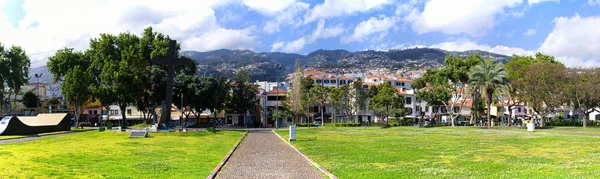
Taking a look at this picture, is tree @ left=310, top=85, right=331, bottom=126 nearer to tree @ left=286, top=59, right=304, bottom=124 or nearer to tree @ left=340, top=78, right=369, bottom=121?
tree @ left=286, top=59, right=304, bottom=124

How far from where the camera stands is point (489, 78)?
60.2 meters

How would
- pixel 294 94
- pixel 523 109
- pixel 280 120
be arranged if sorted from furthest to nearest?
pixel 523 109 → pixel 280 120 → pixel 294 94

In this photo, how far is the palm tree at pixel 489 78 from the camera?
5950 centimetres

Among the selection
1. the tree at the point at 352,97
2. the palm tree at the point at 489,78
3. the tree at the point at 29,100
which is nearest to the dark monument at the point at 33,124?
the tree at the point at 352,97

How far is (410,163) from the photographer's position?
15000mm

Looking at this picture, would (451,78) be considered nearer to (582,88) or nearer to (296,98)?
(582,88)

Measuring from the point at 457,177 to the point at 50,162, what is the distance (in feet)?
37.5

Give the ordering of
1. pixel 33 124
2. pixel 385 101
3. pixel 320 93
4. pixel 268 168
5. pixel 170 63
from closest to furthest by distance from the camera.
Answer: pixel 268 168 < pixel 170 63 < pixel 33 124 < pixel 385 101 < pixel 320 93

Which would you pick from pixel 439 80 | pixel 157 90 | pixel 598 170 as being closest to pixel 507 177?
pixel 598 170

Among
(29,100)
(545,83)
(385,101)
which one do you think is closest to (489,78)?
(545,83)

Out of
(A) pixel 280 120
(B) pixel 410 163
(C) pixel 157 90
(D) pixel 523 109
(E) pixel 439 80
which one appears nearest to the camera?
(B) pixel 410 163

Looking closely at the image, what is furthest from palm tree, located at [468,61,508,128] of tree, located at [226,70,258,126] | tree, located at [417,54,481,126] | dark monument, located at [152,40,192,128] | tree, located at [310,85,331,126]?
dark monument, located at [152,40,192,128]

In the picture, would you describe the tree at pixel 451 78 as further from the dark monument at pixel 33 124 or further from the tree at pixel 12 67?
the tree at pixel 12 67

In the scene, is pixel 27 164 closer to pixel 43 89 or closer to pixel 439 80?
pixel 439 80
